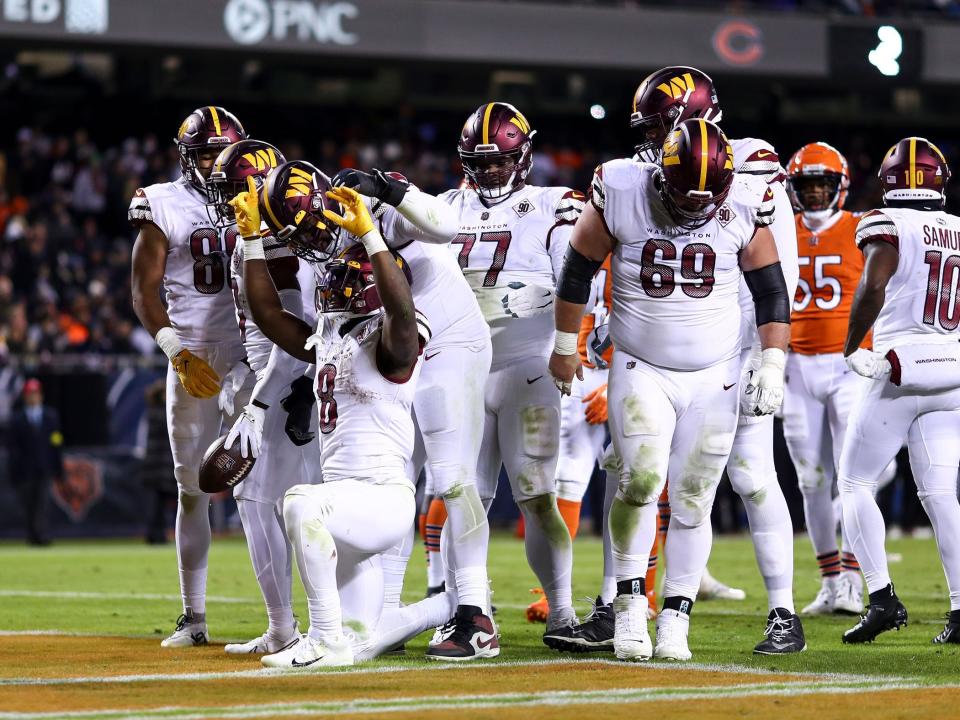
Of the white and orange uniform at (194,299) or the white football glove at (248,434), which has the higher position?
the white and orange uniform at (194,299)

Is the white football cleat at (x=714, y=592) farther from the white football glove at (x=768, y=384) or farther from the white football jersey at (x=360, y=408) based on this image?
the white football jersey at (x=360, y=408)

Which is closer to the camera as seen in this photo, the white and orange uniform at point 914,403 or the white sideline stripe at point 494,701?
the white sideline stripe at point 494,701

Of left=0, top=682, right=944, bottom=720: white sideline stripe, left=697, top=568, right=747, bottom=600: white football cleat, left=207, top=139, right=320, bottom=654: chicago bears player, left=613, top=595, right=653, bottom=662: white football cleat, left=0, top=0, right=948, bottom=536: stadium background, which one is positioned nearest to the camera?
left=0, top=682, right=944, bottom=720: white sideline stripe

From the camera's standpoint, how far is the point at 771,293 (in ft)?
19.7

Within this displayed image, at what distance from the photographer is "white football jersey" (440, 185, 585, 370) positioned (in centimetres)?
670

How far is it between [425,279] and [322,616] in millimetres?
1374

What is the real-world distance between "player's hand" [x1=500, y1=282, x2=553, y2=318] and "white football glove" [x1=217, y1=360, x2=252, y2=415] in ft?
3.86

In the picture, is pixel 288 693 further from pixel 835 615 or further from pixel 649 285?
pixel 835 615

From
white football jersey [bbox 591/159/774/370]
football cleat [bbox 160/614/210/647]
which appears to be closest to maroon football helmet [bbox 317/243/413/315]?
white football jersey [bbox 591/159/774/370]

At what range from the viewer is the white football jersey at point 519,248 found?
6.70 m

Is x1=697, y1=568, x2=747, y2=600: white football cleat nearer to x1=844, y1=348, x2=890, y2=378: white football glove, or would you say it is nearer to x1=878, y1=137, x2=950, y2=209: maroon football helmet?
x1=844, y1=348, x2=890, y2=378: white football glove

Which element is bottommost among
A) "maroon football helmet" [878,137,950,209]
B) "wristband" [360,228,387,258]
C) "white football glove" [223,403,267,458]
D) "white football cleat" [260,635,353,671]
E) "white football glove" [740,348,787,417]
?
"white football cleat" [260,635,353,671]

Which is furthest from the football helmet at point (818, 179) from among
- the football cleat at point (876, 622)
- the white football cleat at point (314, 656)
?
the white football cleat at point (314, 656)

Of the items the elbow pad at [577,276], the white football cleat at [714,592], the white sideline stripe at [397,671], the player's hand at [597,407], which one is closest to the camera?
the white sideline stripe at [397,671]
